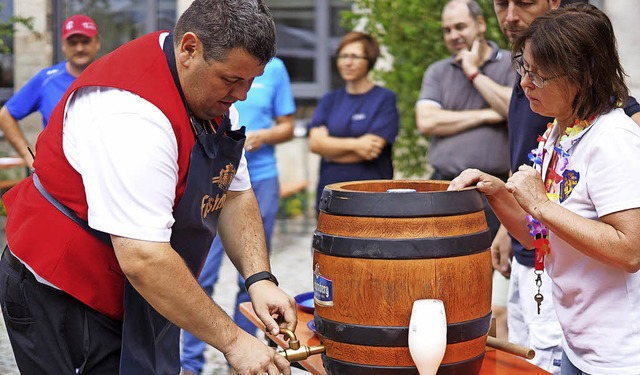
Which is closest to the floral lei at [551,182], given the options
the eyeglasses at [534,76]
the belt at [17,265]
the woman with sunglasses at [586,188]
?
the woman with sunglasses at [586,188]

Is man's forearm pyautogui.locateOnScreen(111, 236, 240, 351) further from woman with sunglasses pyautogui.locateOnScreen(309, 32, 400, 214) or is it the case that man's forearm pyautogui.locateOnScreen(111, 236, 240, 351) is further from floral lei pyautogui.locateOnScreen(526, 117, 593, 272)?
woman with sunglasses pyautogui.locateOnScreen(309, 32, 400, 214)

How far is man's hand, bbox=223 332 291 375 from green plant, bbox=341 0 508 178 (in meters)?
4.57

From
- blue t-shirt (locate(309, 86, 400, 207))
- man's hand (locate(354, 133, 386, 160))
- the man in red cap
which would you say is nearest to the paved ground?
blue t-shirt (locate(309, 86, 400, 207))

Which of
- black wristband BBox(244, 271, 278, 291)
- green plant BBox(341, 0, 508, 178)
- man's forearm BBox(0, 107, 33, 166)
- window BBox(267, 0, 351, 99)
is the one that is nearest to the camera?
black wristband BBox(244, 271, 278, 291)

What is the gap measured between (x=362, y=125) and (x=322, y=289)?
2.80m

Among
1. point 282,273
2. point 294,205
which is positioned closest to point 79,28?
point 282,273

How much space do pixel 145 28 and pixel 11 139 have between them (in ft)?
13.5

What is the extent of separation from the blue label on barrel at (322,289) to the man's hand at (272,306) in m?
0.26

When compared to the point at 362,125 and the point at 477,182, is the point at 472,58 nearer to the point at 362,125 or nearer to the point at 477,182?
the point at 362,125

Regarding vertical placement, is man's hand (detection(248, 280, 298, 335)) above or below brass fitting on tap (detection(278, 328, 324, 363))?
below

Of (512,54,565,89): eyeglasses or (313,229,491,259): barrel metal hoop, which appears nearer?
(313,229,491,259): barrel metal hoop

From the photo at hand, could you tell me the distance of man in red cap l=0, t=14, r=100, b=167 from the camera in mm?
5133

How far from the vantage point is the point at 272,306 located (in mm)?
2328

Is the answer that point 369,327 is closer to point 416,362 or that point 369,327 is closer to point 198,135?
point 416,362
